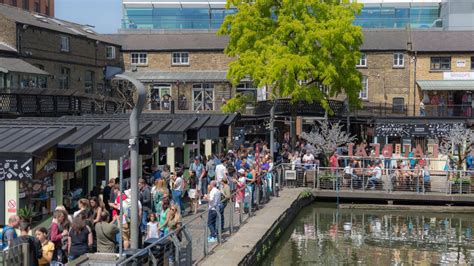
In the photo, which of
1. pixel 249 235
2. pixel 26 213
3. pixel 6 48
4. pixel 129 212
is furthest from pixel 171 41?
pixel 26 213

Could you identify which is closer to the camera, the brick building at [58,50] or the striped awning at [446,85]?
the brick building at [58,50]

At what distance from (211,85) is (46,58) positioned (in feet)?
38.9

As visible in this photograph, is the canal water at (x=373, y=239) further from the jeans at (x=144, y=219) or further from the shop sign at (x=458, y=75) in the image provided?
the shop sign at (x=458, y=75)

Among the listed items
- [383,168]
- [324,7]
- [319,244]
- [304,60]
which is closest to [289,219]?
[319,244]

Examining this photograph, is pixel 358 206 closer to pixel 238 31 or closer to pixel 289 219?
pixel 289 219

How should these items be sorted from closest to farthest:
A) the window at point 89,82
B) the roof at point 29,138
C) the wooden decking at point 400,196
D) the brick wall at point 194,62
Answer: the roof at point 29,138 → the wooden decking at point 400,196 → the window at point 89,82 → the brick wall at point 194,62

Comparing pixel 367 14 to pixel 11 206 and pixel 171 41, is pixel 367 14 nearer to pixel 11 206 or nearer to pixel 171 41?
pixel 171 41

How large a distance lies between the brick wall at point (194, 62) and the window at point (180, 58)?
0.23 meters

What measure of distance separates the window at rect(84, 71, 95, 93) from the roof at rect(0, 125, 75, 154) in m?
28.1

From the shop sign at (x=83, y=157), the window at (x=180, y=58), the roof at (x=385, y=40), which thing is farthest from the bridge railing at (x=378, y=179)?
the window at (x=180, y=58)

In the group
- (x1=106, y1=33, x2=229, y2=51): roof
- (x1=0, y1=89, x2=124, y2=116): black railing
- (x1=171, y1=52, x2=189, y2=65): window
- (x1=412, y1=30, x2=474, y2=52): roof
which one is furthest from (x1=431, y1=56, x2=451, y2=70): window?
(x1=0, y1=89, x2=124, y2=116): black railing

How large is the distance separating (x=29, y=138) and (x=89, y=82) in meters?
31.0

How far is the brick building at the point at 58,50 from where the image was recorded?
3616 centimetres

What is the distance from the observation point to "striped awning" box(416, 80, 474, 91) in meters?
44.5
